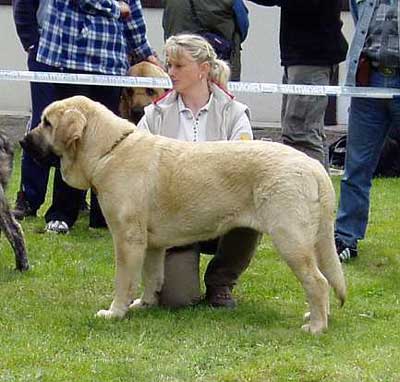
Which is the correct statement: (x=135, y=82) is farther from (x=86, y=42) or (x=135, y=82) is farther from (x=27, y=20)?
(x=27, y=20)

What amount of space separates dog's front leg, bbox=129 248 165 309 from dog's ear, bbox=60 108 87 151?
0.84 meters

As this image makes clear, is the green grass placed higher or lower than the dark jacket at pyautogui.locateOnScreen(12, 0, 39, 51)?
lower

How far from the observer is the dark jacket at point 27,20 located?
28.8ft

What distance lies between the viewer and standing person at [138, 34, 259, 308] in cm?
630

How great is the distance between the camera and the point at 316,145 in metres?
9.10

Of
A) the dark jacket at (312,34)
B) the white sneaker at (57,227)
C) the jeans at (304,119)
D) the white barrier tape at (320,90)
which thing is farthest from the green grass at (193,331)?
the dark jacket at (312,34)

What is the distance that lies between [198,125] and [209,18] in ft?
11.1

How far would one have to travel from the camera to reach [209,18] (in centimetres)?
958

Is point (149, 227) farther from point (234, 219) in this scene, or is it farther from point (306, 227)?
point (306, 227)

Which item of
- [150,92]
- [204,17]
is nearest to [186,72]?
[150,92]

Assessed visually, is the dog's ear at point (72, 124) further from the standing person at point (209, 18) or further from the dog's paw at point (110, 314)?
the standing person at point (209, 18)

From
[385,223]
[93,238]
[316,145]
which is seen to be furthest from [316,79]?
[93,238]

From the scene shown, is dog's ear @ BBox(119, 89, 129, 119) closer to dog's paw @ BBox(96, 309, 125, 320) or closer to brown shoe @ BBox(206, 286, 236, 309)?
brown shoe @ BBox(206, 286, 236, 309)

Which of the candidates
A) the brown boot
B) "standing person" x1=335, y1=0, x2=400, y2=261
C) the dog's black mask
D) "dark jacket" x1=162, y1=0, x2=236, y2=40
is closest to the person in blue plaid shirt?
the brown boot
